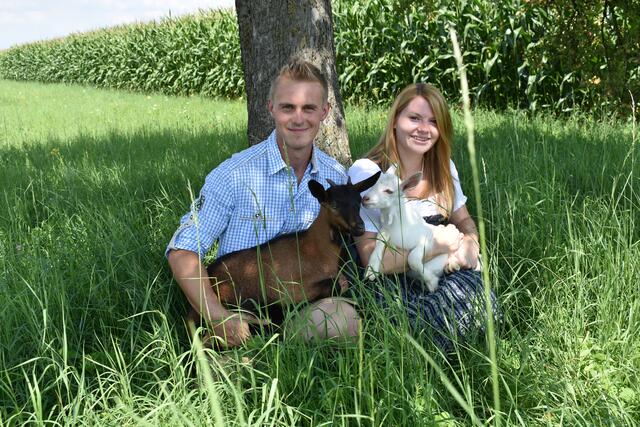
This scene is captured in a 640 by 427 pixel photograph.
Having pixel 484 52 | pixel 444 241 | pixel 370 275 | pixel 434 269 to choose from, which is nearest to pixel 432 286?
pixel 434 269

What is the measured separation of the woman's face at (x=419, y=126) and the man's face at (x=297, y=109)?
1.84ft

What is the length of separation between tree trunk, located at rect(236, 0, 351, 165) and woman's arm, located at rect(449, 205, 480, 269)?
133 cm

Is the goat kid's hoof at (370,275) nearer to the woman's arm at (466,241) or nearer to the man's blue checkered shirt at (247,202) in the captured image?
the man's blue checkered shirt at (247,202)

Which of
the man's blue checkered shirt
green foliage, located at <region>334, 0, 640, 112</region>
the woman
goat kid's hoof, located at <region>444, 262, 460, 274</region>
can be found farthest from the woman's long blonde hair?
green foliage, located at <region>334, 0, 640, 112</region>

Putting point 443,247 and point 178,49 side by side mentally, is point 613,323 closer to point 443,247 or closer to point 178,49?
point 443,247

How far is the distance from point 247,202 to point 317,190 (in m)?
0.55

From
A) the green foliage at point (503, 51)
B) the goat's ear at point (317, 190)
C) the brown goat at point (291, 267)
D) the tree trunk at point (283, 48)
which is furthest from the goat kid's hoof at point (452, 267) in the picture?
the green foliage at point (503, 51)

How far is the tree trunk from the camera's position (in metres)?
4.08

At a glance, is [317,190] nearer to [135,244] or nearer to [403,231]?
[403,231]

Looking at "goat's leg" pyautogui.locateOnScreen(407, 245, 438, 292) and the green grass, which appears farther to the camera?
"goat's leg" pyautogui.locateOnScreen(407, 245, 438, 292)

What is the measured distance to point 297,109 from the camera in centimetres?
279

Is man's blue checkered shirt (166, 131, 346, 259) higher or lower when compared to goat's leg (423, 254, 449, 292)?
higher

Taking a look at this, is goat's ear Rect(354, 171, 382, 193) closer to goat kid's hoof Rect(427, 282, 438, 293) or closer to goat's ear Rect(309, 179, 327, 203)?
goat's ear Rect(309, 179, 327, 203)

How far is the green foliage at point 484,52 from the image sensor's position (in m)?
6.74
